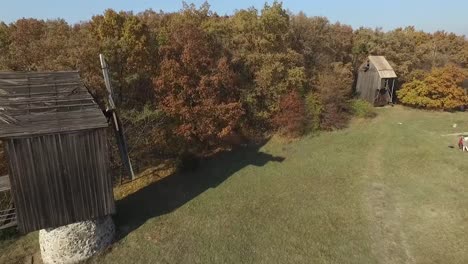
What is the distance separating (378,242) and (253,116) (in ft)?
61.2

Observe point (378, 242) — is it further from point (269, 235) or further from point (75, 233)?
point (75, 233)

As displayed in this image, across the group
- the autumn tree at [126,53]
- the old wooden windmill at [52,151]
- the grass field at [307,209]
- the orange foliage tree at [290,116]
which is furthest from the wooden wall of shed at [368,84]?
the old wooden windmill at [52,151]

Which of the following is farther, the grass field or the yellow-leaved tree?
the yellow-leaved tree

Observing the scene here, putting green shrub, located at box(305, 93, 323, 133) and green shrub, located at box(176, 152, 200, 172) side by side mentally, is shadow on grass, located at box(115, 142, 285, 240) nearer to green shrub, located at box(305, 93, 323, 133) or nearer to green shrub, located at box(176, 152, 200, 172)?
green shrub, located at box(176, 152, 200, 172)

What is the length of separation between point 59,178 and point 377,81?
125ft

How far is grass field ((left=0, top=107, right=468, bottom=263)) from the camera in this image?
17.0 m

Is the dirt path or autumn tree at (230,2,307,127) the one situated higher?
autumn tree at (230,2,307,127)

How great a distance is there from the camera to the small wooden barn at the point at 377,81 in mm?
41987

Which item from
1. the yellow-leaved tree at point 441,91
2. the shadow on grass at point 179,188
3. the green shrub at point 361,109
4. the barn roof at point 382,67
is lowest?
the shadow on grass at point 179,188

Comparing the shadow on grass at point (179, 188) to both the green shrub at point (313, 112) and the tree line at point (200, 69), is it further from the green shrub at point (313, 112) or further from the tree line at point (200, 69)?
the green shrub at point (313, 112)

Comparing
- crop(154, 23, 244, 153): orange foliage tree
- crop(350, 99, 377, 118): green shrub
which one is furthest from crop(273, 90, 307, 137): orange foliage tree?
crop(350, 99, 377, 118): green shrub

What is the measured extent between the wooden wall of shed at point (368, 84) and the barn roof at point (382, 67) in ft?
1.52

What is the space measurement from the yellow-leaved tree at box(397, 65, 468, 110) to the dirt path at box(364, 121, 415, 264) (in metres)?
18.0

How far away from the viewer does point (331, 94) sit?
36.0 metres
